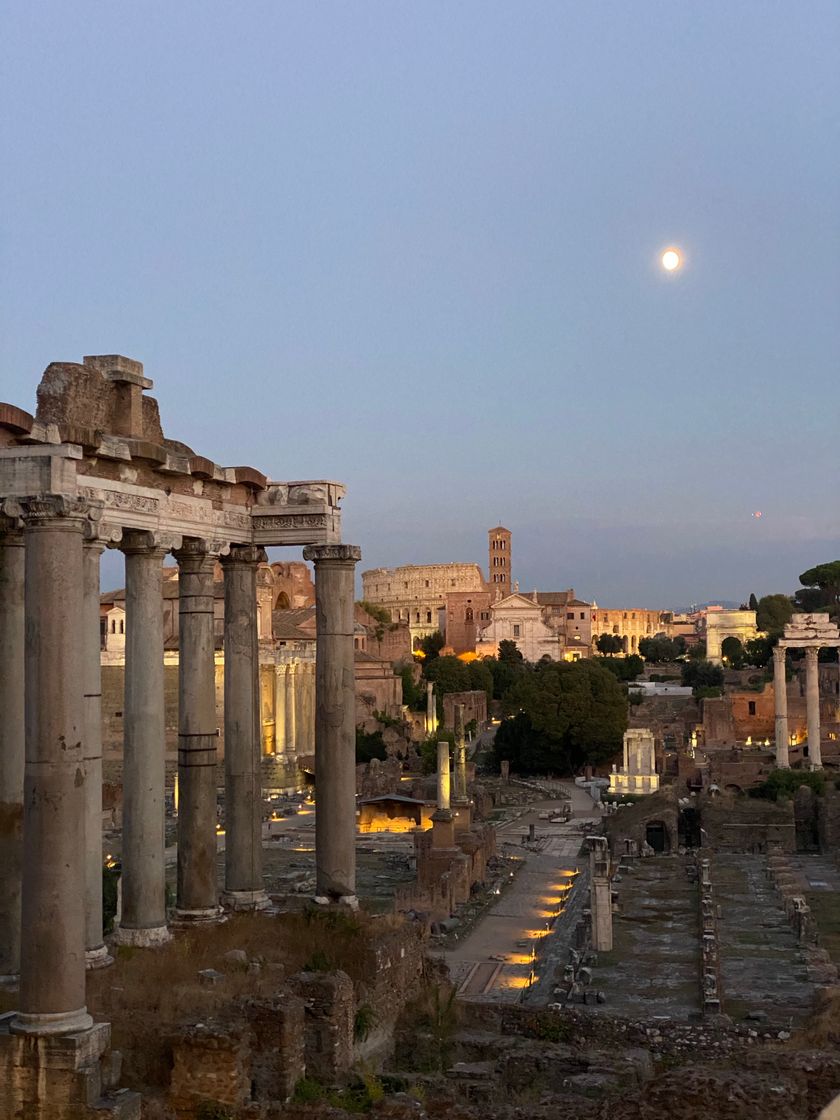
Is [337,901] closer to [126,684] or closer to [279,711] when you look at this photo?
[126,684]

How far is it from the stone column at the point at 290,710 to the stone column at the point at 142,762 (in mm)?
50477

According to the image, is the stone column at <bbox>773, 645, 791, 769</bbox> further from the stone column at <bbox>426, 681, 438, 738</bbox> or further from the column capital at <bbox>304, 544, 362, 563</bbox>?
the column capital at <bbox>304, 544, 362, 563</bbox>

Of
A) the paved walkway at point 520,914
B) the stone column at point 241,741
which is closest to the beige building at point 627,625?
the paved walkway at point 520,914

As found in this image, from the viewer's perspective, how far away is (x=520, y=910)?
108ft

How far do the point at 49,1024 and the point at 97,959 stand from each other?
2.44m

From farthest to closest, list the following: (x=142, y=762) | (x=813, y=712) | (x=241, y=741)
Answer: (x=813, y=712)
(x=241, y=741)
(x=142, y=762)

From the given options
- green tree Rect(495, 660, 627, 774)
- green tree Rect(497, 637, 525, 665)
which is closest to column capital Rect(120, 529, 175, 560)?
green tree Rect(495, 660, 627, 774)

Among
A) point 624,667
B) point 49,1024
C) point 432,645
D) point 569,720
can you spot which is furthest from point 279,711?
point 432,645

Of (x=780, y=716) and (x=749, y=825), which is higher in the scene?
(x=780, y=716)

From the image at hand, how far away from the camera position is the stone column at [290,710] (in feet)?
208

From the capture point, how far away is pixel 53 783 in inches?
368

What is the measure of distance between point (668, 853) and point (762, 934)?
51.5 feet

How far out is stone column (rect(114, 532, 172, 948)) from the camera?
42.1 ft

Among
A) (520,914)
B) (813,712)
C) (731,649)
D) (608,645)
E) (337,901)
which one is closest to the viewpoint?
(337,901)
